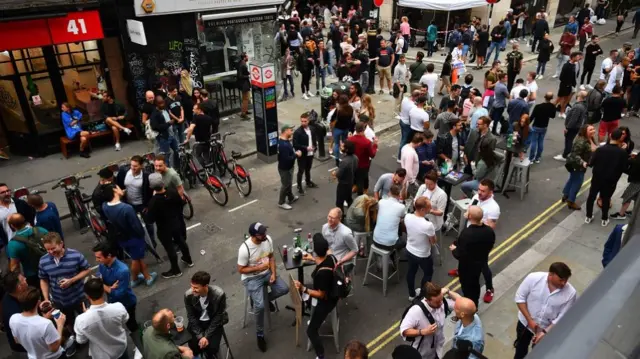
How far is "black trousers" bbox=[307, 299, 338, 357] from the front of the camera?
18.9 feet

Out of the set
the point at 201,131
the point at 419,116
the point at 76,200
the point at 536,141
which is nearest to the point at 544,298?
the point at 419,116

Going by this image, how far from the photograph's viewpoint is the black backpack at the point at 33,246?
6.43 metres

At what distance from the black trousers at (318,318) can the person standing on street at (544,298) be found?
2271mm

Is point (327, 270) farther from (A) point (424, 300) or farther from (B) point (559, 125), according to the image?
(B) point (559, 125)

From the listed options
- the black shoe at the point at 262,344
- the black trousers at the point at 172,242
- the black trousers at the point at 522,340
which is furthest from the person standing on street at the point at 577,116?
the black trousers at the point at 172,242

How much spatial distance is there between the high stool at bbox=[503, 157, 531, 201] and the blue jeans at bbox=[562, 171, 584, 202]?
2.74ft

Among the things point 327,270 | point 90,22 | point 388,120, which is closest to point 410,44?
point 388,120

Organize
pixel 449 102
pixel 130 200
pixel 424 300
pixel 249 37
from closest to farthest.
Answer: pixel 424 300
pixel 130 200
pixel 449 102
pixel 249 37

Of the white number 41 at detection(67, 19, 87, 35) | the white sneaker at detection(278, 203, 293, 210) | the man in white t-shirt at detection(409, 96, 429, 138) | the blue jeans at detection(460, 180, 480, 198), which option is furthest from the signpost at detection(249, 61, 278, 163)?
the blue jeans at detection(460, 180, 480, 198)

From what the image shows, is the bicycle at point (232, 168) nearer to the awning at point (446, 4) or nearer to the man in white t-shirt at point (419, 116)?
the man in white t-shirt at point (419, 116)

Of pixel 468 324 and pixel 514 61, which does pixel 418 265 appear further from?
pixel 514 61

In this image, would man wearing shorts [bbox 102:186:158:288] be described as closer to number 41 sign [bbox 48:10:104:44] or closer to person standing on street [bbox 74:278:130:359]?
person standing on street [bbox 74:278:130:359]

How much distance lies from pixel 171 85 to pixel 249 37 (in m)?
3.89

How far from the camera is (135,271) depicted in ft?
25.2
